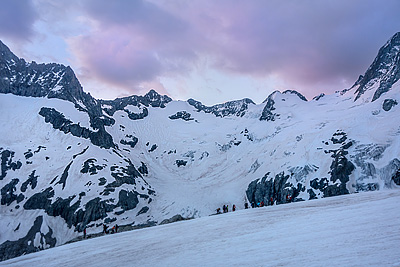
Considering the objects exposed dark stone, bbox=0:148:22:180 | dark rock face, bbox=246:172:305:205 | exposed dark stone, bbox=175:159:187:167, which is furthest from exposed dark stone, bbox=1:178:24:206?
dark rock face, bbox=246:172:305:205

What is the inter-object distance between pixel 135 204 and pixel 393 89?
392ft

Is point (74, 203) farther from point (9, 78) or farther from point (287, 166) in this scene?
point (9, 78)

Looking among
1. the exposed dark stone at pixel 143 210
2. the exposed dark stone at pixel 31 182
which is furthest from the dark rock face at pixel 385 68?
the exposed dark stone at pixel 31 182

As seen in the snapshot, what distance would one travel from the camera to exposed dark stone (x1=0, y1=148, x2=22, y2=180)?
94738 mm

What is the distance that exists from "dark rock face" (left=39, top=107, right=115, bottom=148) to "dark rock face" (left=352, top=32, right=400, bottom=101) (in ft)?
422

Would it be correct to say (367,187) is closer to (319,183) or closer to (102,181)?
(319,183)

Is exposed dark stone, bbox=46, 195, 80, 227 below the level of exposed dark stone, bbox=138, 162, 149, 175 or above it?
below

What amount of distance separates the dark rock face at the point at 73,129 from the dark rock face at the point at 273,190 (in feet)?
222

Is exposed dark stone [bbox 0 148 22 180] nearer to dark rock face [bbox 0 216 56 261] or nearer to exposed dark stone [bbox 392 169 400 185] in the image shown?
dark rock face [bbox 0 216 56 261]

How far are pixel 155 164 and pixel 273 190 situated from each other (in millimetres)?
76287

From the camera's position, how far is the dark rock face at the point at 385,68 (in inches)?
5074

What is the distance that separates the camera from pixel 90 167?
96.7m

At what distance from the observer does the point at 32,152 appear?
342ft

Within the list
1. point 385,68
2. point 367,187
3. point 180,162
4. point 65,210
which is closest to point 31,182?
point 65,210
